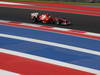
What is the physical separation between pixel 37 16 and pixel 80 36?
3853 millimetres

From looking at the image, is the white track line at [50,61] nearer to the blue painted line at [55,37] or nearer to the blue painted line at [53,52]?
the blue painted line at [53,52]

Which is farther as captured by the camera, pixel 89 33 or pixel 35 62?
pixel 89 33

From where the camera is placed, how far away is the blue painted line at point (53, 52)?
8836 millimetres

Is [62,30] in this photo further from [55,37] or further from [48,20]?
[48,20]

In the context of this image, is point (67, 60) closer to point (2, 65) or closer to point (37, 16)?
point (2, 65)

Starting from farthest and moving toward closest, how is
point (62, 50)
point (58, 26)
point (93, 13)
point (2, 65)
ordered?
1. point (93, 13)
2. point (58, 26)
3. point (62, 50)
4. point (2, 65)

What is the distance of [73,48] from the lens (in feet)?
34.0

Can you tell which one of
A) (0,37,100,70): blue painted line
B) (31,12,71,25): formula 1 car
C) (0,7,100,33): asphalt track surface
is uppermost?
(0,37,100,70): blue painted line

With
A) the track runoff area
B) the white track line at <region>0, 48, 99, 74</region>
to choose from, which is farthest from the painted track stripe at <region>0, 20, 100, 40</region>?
the white track line at <region>0, 48, 99, 74</region>

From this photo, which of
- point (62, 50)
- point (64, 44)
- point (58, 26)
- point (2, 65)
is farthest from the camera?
point (58, 26)

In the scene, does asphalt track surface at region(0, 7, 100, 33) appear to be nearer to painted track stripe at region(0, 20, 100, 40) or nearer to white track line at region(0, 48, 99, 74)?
painted track stripe at region(0, 20, 100, 40)

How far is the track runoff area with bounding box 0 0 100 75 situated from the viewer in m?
8.04

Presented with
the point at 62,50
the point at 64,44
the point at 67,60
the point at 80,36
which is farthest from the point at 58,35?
the point at 67,60

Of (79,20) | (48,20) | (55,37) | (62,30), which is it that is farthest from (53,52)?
(79,20)
